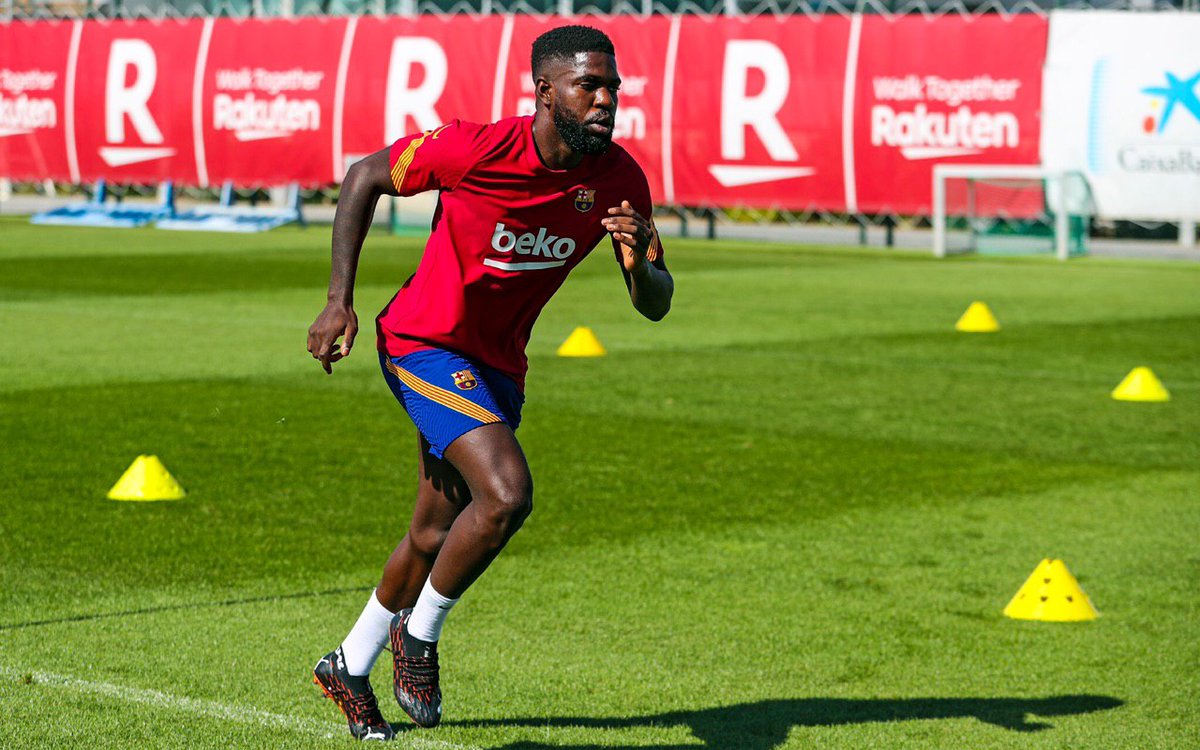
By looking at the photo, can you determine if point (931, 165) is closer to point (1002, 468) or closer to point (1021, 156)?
point (1021, 156)

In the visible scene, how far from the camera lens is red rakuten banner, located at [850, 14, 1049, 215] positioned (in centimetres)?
2703

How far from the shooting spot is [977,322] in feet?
58.1

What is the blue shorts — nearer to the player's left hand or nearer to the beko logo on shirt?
the beko logo on shirt

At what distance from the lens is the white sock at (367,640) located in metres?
5.59

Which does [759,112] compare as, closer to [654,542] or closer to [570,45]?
[654,542]

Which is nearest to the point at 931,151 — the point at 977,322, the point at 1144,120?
the point at 1144,120

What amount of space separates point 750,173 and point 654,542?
2116cm

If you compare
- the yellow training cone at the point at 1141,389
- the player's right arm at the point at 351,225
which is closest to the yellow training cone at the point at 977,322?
the yellow training cone at the point at 1141,389

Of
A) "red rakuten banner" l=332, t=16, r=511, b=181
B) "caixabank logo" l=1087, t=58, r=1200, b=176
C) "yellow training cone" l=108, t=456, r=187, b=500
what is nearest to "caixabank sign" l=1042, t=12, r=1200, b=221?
"caixabank logo" l=1087, t=58, r=1200, b=176

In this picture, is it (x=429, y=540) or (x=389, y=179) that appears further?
(x=429, y=540)

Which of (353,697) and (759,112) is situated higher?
(353,697)

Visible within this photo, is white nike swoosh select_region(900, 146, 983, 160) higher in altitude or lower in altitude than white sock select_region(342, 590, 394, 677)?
lower

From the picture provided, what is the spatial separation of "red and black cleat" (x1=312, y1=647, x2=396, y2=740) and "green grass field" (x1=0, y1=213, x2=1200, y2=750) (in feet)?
0.38

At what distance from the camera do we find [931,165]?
1088 inches
